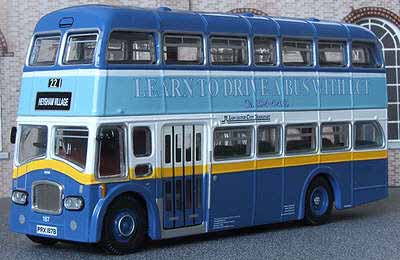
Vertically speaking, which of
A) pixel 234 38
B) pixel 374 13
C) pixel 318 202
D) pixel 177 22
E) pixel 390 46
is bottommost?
pixel 318 202

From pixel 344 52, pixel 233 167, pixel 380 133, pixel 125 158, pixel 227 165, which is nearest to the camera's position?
pixel 125 158

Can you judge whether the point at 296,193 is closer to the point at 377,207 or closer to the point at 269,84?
the point at 269,84

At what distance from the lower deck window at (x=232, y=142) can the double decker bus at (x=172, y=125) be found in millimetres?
23

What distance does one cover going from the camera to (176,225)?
14.4 metres

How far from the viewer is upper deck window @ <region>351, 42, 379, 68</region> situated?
1805 centimetres

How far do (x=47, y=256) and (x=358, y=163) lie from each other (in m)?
6.84

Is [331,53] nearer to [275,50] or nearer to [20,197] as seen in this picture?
[275,50]

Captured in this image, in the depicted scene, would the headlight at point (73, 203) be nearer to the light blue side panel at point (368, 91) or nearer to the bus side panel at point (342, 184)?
the bus side panel at point (342, 184)

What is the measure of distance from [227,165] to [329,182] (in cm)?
300

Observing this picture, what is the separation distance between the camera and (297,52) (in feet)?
55.2

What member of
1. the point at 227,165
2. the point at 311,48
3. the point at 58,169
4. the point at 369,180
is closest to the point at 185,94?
the point at 227,165

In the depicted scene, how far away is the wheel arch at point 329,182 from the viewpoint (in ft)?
55.2

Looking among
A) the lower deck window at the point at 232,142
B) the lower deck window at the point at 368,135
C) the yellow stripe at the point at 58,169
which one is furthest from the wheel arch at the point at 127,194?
the lower deck window at the point at 368,135

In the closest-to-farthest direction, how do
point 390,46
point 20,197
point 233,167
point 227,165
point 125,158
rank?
point 125,158
point 20,197
point 227,165
point 233,167
point 390,46
